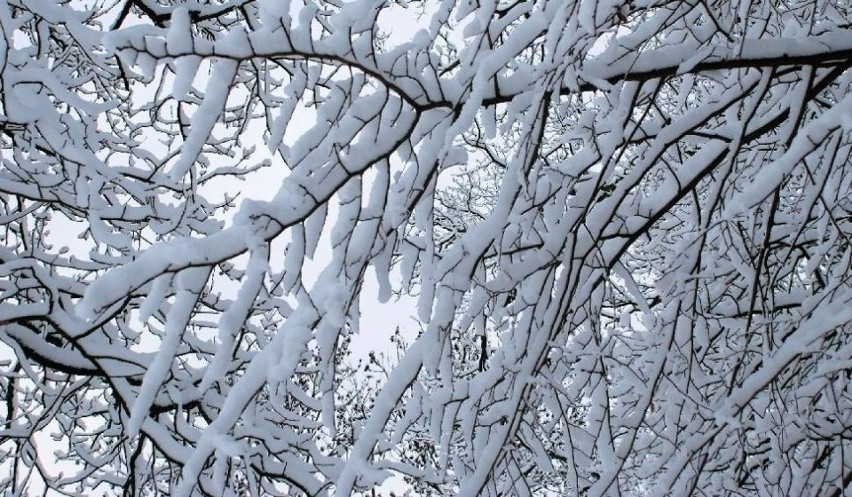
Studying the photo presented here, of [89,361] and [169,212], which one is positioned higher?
[169,212]

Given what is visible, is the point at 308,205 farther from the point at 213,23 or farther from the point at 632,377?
the point at 213,23

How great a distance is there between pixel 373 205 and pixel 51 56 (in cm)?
360

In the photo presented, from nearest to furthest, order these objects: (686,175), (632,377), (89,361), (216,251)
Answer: (216,251), (686,175), (632,377), (89,361)

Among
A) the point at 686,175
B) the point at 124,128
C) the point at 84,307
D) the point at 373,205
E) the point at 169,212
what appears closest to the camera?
the point at 84,307

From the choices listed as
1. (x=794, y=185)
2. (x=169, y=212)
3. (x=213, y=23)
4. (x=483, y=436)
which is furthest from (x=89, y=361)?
(x=794, y=185)

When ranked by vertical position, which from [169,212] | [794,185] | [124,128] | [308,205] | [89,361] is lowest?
[308,205]

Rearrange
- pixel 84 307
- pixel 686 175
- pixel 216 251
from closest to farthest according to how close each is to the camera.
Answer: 1. pixel 84 307
2. pixel 216 251
3. pixel 686 175

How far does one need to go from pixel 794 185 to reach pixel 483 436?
4191mm

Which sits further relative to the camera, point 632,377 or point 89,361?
point 89,361

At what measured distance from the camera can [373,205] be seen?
69.9 inches

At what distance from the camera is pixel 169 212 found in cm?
401

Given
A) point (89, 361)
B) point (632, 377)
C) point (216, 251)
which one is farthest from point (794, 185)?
point (216, 251)

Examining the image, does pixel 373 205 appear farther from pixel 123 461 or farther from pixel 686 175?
pixel 123 461

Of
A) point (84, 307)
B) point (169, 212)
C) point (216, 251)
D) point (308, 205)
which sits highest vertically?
point (169, 212)
